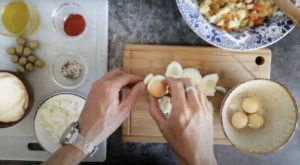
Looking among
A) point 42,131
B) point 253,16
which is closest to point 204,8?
point 253,16

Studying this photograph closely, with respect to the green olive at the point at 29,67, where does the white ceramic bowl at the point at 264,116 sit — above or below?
below

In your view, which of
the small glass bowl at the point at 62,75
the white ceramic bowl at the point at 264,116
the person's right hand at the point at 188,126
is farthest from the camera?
the small glass bowl at the point at 62,75

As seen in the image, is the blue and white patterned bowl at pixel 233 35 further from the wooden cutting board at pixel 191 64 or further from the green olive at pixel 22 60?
the green olive at pixel 22 60

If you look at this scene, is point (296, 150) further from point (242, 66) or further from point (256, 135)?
Answer: point (242, 66)

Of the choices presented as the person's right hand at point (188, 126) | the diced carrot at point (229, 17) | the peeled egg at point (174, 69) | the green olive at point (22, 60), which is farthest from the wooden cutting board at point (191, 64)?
the green olive at point (22, 60)

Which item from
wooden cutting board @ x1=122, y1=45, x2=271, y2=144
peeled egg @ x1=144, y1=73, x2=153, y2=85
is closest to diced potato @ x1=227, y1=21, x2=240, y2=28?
wooden cutting board @ x1=122, y1=45, x2=271, y2=144

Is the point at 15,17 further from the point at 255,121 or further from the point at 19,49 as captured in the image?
the point at 255,121

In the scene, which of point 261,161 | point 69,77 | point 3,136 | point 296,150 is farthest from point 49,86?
point 296,150
